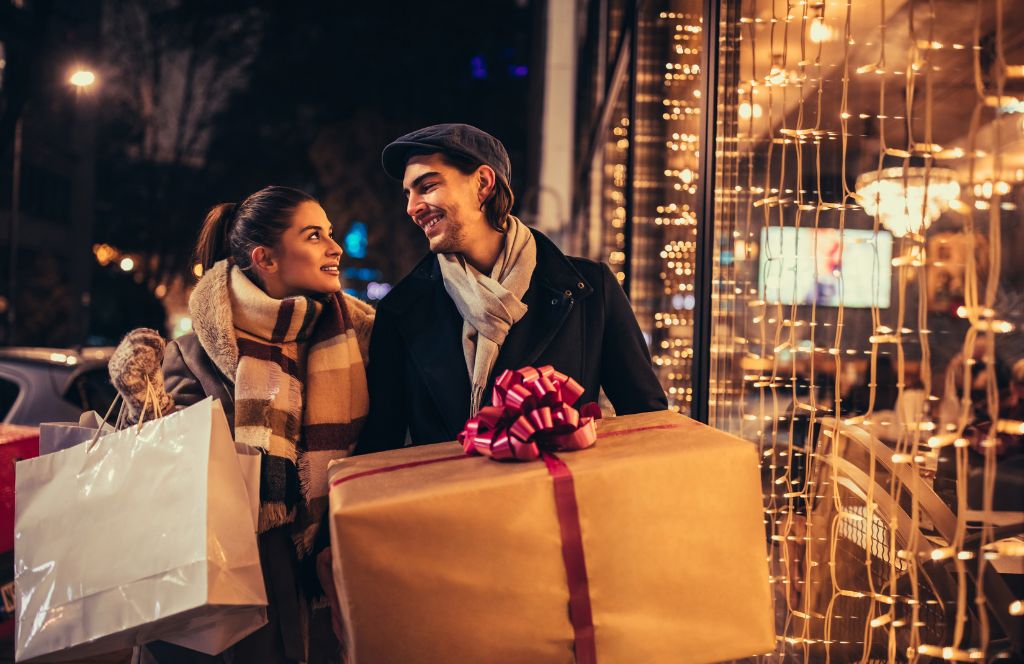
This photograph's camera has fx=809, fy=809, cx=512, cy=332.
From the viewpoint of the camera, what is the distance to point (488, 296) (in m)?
2.39

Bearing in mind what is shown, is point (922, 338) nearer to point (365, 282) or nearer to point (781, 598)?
point (781, 598)

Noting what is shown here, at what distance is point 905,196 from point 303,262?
68.4 inches

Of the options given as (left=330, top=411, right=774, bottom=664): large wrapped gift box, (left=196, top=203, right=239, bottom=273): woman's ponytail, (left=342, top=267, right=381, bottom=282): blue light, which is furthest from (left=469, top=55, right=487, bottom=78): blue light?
(left=330, top=411, right=774, bottom=664): large wrapped gift box

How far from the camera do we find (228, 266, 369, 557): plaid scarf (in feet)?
7.64

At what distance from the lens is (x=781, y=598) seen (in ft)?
8.66

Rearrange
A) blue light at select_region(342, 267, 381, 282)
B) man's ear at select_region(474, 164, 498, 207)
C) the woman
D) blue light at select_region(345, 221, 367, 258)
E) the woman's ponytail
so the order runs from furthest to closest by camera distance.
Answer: blue light at select_region(342, 267, 381, 282)
blue light at select_region(345, 221, 367, 258)
the woman's ponytail
man's ear at select_region(474, 164, 498, 207)
the woman

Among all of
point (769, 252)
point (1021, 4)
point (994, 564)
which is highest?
point (1021, 4)


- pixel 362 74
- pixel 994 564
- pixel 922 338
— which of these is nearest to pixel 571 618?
pixel 994 564

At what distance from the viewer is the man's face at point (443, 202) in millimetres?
2484

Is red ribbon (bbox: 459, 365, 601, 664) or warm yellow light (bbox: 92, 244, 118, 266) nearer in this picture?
red ribbon (bbox: 459, 365, 601, 664)

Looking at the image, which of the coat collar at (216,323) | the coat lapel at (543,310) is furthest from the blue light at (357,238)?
the coat lapel at (543,310)

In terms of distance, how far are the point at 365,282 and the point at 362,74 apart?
869 cm

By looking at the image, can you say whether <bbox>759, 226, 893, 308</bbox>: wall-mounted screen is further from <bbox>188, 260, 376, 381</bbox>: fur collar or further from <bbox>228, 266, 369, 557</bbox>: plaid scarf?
<bbox>188, 260, 376, 381</bbox>: fur collar

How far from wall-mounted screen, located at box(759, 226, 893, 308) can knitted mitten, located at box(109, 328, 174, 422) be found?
1.82 meters
